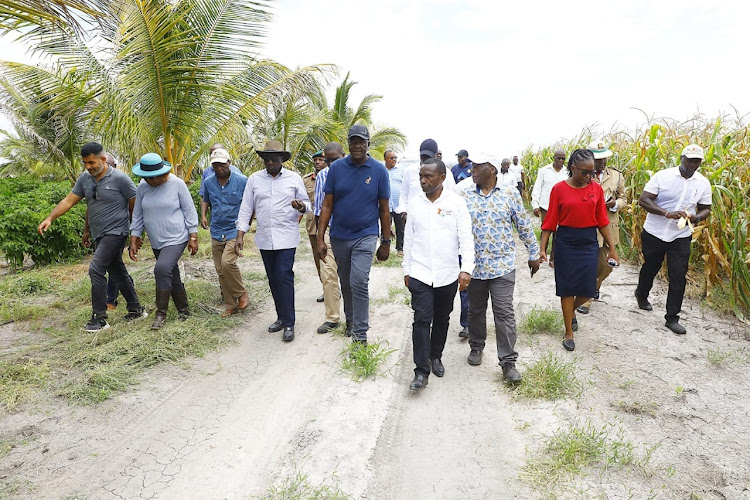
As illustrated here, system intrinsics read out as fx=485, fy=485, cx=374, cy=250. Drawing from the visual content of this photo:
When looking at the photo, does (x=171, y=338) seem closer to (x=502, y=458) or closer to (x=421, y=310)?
(x=421, y=310)

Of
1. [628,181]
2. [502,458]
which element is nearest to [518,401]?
[502,458]

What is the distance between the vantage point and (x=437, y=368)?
443 cm

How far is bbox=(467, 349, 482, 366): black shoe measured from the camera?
466 cm

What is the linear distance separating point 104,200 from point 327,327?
289 centimetres

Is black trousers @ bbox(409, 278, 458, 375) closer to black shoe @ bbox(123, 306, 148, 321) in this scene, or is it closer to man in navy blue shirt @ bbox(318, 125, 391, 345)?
man in navy blue shirt @ bbox(318, 125, 391, 345)

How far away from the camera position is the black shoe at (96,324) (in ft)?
17.3

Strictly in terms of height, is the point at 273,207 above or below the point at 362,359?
above

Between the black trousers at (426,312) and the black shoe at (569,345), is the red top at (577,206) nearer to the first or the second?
the black shoe at (569,345)

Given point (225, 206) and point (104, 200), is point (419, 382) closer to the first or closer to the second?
point (225, 206)

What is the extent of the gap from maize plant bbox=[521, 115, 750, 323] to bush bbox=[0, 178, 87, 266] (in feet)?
31.1

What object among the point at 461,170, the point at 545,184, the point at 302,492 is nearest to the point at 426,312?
the point at 302,492

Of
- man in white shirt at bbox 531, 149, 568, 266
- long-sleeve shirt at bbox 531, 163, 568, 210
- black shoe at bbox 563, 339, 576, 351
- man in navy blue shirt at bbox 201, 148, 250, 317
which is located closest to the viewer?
black shoe at bbox 563, 339, 576, 351

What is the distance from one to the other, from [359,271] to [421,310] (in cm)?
98

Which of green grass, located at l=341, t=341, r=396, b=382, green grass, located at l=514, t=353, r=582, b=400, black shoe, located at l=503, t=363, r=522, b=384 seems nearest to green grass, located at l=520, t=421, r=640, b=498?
green grass, located at l=514, t=353, r=582, b=400
